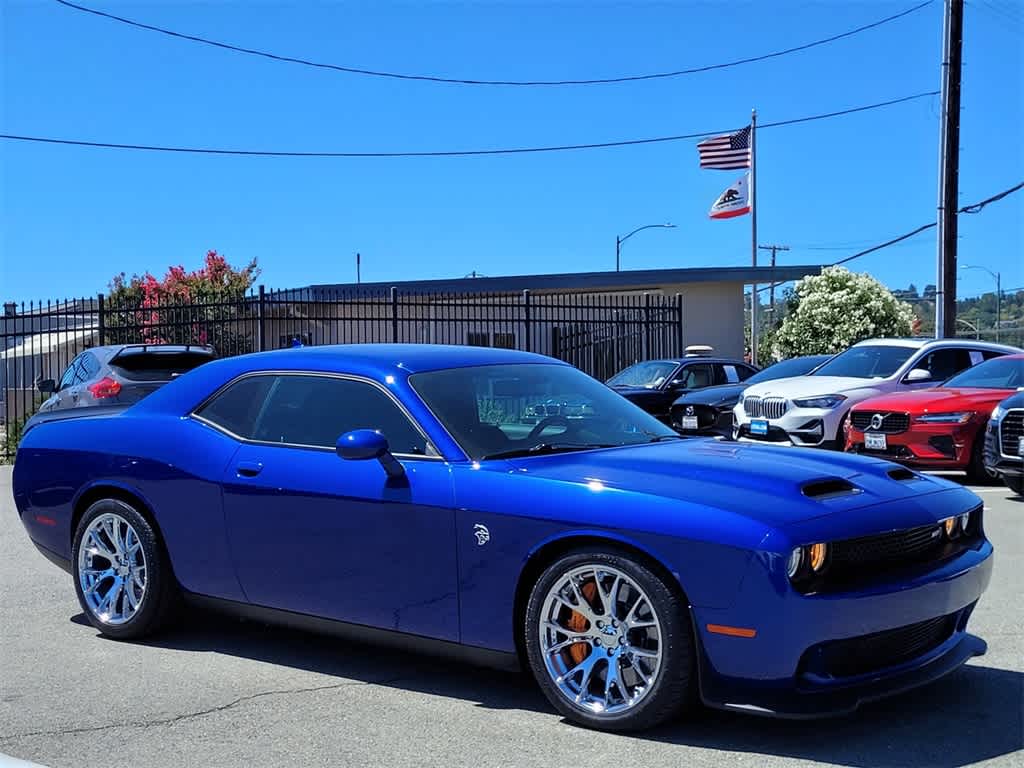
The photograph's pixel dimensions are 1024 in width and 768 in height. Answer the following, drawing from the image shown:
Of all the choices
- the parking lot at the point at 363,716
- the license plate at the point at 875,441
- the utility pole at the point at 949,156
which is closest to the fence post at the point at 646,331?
the utility pole at the point at 949,156

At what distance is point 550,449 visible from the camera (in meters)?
4.90

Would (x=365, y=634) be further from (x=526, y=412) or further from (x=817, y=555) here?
(x=817, y=555)

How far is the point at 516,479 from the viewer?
4.47m

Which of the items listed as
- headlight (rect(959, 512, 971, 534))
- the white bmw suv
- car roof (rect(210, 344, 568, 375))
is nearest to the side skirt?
car roof (rect(210, 344, 568, 375))

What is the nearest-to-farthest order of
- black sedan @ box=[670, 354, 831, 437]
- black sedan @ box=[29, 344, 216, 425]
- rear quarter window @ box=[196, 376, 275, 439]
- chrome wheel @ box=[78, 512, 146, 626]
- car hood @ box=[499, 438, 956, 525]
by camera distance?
1. car hood @ box=[499, 438, 956, 525]
2. rear quarter window @ box=[196, 376, 275, 439]
3. chrome wheel @ box=[78, 512, 146, 626]
4. black sedan @ box=[29, 344, 216, 425]
5. black sedan @ box=[670, 354, 831, 437]

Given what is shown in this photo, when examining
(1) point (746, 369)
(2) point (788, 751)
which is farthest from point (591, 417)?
(1) point (746, 369)

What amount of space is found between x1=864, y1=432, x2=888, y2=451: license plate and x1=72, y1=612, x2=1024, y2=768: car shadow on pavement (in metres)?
7.34

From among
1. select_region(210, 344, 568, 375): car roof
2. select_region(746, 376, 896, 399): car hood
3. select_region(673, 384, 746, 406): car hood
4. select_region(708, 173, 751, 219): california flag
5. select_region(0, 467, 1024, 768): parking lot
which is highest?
select_region(708, 173, 751, 219): california flag

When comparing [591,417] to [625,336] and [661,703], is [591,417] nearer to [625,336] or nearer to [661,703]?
[661,703]

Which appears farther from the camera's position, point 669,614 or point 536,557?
point 536,557

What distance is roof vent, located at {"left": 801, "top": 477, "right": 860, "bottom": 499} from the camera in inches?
167

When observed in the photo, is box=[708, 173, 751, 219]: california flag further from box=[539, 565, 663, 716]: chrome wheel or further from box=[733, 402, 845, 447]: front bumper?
box=[539, 565, 663, 716]: chrome wheel

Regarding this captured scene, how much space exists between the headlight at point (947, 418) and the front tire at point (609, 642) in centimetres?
863

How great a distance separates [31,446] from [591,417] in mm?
3133
